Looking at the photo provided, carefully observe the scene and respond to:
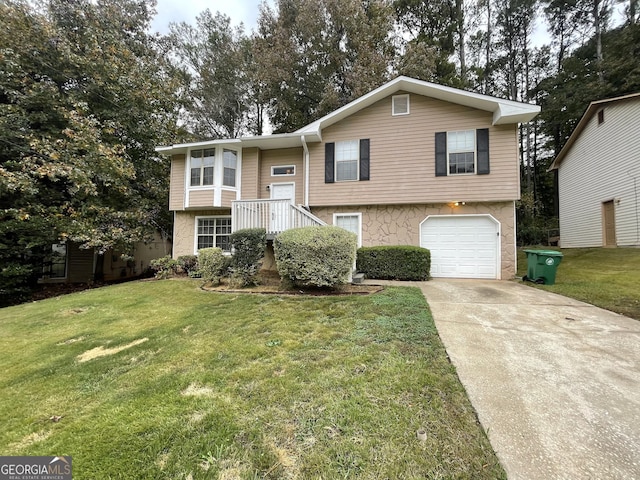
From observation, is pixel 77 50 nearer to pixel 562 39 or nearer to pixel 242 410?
pixel 242 410

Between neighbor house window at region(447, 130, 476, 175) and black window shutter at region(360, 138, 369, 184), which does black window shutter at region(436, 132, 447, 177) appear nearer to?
neighbor house window at region(447, 130, 476, 175)

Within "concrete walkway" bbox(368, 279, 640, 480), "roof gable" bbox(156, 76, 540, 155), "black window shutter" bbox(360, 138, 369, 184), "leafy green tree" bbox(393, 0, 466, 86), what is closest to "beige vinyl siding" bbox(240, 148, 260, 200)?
"roof gable" bbox(156, 76, 540, 155)

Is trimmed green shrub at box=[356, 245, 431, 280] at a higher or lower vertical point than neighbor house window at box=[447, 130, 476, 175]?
lower

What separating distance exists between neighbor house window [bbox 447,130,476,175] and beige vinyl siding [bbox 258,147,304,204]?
531cm

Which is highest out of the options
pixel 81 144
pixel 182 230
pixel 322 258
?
pixel 81 144

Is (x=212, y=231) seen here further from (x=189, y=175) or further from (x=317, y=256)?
(x=317, y=256)

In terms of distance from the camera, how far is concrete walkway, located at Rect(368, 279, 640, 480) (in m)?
1.64

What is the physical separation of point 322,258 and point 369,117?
6.39m

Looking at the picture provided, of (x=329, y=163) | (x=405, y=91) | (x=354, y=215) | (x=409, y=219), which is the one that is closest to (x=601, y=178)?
(x=409, y=219)

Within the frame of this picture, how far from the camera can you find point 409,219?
9.30 m

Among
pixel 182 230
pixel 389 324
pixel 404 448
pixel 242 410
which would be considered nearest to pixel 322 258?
pixel 389 324

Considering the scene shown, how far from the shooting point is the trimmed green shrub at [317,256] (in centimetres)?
592

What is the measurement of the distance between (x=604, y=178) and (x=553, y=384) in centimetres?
1505

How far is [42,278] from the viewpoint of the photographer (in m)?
12.4
